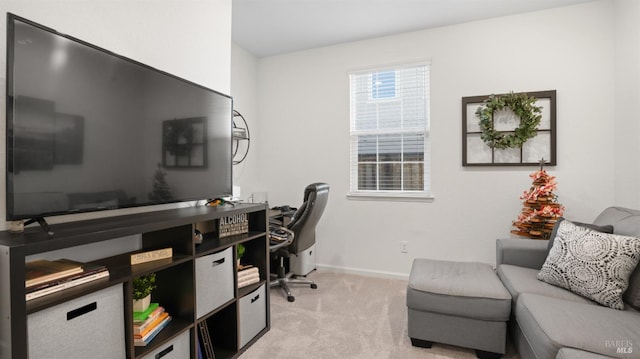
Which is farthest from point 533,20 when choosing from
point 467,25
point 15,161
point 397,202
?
point 15,161

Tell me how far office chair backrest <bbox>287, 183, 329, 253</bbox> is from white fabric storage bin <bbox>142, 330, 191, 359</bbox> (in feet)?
4.60

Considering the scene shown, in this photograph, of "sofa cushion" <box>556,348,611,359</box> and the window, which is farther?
the window

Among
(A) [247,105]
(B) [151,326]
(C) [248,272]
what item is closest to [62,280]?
(B) [151,326]

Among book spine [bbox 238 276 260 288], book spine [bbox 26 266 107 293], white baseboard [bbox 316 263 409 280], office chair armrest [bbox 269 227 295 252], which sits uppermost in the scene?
book spine [bbox 26 266 107 293]

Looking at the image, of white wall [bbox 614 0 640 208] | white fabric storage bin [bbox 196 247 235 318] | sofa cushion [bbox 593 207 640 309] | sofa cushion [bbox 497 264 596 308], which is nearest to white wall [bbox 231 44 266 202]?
white fabric storage bin [bbox 196 247 235 318]

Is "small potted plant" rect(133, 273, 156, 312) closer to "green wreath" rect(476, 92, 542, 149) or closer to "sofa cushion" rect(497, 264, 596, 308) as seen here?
"sofa cushion" rect(497, 264, 596, 308)

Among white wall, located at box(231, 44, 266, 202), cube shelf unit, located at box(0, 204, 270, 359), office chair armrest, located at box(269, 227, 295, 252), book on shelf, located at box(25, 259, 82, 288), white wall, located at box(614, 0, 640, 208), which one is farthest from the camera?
white wall, located at box(231, 44, 266, 202)

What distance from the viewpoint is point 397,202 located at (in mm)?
3449

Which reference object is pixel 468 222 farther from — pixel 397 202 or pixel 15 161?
pixel 15 161

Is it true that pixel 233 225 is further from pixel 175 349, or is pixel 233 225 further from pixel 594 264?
pixel 594 264

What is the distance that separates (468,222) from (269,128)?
103 inches

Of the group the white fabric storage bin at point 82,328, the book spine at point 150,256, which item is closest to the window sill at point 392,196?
the book spine at point 150,256

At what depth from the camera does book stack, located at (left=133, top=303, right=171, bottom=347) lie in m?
1.38

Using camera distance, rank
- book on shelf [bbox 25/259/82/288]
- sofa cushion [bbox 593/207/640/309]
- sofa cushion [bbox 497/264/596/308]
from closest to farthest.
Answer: book on shelf [bbox 25/259/82/288]
sofa cushion [bbox 593/207/640/309]
sofa cushion [bbox 497/264/596/308]
